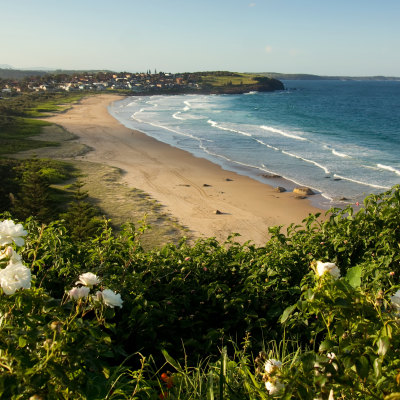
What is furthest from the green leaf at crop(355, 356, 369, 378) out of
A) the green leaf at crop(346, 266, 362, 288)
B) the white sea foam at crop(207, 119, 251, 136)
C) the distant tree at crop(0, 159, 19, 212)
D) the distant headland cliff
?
the distant headland cliff

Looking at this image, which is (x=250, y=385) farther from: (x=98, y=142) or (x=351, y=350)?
(x=98, y=142)

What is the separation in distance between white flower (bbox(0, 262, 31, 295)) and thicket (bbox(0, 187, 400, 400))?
16 centimetres

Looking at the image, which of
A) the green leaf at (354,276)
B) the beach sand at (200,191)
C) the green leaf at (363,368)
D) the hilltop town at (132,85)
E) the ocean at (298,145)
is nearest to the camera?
the green leaf at (363,368)

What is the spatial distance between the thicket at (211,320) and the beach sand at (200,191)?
853cm

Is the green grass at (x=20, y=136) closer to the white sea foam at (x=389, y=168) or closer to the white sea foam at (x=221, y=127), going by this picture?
the white sea foam at (x=221, y=127)

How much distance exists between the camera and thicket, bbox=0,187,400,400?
195 cm

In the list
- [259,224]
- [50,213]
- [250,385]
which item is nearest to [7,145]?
[50,213]

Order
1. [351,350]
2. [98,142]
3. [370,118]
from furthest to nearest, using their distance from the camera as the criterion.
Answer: [370,118]
[98,142]
[351,350]

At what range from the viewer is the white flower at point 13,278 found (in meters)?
1.91

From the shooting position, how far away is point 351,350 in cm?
214

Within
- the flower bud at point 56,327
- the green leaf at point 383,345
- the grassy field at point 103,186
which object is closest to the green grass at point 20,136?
the grassy field at point 103,186

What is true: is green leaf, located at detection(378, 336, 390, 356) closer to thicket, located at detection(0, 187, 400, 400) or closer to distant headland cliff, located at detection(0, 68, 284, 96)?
thicket, located at detection(0, 187, 400, 400)

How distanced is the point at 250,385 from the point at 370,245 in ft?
9.63

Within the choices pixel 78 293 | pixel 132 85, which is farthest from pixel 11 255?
pixel 132 85
